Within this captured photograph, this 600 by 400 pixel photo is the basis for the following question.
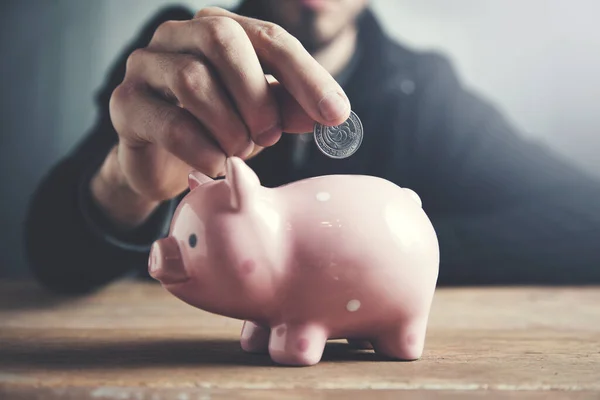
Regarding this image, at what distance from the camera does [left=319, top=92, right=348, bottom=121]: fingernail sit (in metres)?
0.90

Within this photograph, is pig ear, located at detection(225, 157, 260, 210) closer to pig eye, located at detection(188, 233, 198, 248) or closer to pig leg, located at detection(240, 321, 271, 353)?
pig eye, located at detection(188, 233, 198, 248)

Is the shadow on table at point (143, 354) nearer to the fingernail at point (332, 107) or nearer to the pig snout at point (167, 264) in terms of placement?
the pig snout at point (167, 264)

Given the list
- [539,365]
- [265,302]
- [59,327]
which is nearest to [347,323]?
[265,302]

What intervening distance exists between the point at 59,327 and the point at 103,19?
5.62 ft

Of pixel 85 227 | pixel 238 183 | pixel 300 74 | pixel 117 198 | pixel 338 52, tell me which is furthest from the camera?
pixel 338 52

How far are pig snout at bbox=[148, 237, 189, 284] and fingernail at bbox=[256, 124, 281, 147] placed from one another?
219 millimetres

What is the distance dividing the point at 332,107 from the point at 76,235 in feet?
3.67

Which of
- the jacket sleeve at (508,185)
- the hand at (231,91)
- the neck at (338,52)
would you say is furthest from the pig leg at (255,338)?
the jacket sleeve at (508,185)

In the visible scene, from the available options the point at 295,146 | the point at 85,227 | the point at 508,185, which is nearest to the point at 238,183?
the point at 85,227

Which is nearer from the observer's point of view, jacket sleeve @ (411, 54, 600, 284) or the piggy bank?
the piggy bank

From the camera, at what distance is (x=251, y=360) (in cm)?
91

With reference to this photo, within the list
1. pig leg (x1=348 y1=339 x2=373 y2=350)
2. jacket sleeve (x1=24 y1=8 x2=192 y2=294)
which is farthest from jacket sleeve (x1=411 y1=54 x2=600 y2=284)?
pig leg (x1=348 y1=339 x2=373 y2=350)

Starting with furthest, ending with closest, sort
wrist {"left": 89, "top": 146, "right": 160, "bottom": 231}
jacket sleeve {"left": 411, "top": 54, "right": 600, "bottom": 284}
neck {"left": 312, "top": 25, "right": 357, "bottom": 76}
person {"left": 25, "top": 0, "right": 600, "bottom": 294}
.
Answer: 1. jacket sleeve {"left": 411, "top": 54, "right": 600, "bottom": 284}
2. neck {"left": 312, "top": 25, "right": 357, "bottom": 76}
3. wrist {"left": 89, "top": 146, "right": 160, "bottom": 231}
4. person {"left": 25, "top": 0, "right": 600, "bottom": 294}

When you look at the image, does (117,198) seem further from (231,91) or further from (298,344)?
(298,344)
